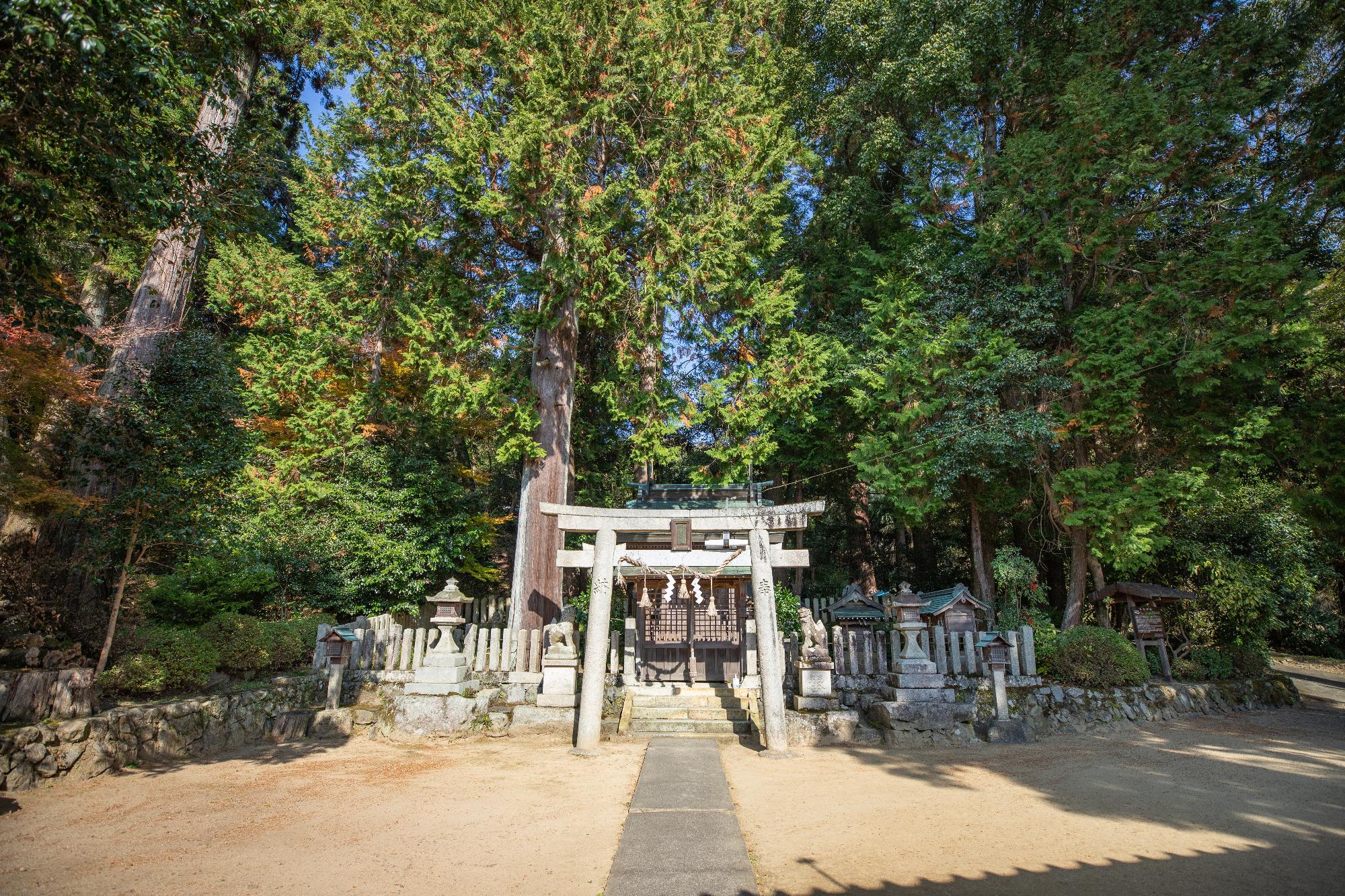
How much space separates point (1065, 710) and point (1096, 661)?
1051 millimetres

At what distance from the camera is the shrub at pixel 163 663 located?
6.40 m

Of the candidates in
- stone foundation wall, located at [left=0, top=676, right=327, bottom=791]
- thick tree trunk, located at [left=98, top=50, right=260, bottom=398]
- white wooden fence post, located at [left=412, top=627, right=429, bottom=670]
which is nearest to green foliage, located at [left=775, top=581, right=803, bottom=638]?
white wooden fence post, located at [left=412, top=627, right=429, bottom=670]

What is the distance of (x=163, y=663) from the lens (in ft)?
22.3

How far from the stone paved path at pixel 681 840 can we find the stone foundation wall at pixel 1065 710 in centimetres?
202

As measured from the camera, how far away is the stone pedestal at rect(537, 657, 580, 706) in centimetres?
784

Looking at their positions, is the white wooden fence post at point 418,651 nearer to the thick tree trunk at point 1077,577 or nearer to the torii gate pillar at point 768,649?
the torii gate pillar at point 768,649

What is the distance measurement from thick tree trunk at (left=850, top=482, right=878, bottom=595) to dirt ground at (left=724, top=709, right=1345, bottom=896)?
754 centimetres

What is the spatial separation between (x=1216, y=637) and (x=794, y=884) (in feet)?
38.5

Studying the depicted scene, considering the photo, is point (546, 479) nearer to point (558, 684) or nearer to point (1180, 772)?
point (558, 684)

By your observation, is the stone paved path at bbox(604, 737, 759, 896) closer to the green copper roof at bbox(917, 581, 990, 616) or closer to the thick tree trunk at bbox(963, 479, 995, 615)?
the green copper roof at bbox(917, 581, 990, 616)

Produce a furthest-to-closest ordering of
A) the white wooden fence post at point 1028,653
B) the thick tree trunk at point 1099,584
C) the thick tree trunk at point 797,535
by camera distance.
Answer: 1. the thick tree trunk at point 797,535
2. the thick tree trunk at point 1099,584
3. the white wooden fence post at point 1028,653

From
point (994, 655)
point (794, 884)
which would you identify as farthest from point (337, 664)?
point (994, 655)

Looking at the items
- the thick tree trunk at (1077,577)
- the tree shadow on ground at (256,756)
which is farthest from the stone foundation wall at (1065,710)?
the tree shadow on ground at (256,756)

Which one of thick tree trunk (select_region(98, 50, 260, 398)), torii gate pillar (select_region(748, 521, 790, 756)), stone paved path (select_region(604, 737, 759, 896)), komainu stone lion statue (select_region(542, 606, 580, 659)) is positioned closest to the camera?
stone paved path (select_region(604, 737, 759, 896))
